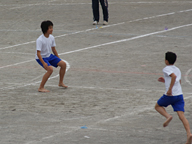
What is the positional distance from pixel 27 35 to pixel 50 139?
11370mm

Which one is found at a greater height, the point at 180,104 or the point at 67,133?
the point at 180,104

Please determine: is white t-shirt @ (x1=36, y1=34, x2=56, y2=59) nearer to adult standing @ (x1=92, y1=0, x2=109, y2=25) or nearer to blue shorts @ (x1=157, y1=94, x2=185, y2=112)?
blue shorts @ (x1=157, y1=94, x2=185, y2=112)

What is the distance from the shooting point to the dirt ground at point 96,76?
22.0ft

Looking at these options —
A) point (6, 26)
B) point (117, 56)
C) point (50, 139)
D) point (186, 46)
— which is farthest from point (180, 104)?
point (6, 26)

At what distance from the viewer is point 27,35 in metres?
17.2

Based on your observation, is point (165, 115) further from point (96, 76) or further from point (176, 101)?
point (96, 76)

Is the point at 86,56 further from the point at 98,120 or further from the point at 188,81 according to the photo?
the point at 98,120

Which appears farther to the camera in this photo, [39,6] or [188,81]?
[39,6]

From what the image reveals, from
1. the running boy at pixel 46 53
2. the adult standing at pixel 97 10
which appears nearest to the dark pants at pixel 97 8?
the adult standing at pixel 97 10

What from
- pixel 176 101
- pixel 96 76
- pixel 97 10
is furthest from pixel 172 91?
pixel 97 10

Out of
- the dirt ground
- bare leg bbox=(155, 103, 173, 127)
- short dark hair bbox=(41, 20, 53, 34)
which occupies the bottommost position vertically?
the dirt ground

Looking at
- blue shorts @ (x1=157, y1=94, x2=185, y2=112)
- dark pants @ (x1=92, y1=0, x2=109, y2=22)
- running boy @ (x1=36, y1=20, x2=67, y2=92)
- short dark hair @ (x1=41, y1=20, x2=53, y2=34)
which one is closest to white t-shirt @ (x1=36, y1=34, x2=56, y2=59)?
running boy @ (x1=36, y1=20, x2=67, y2=92)

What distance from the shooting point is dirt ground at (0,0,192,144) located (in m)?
6.70

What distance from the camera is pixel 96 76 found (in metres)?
10.9
